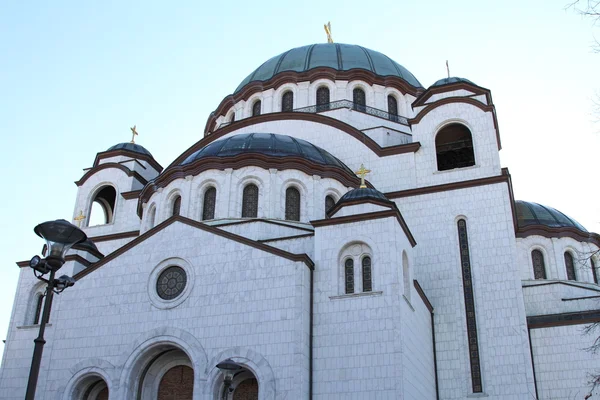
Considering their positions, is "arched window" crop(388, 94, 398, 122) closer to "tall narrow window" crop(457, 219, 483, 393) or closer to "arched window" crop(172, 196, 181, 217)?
"tall narrow window" crop(457, 219, 483, 393)

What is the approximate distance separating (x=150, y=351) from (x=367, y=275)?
6.05m

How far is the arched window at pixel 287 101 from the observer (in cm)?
2917

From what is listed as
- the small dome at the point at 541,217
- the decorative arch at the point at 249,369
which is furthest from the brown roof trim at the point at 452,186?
the decorative arch at the point at 249,369

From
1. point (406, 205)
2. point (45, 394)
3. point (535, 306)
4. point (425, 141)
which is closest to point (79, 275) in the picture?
point (45, 394)

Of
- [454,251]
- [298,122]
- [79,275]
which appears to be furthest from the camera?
[298,122]

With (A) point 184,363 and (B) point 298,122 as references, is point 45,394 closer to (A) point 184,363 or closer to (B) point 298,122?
(A) point 184,363

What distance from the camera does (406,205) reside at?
2167 cm

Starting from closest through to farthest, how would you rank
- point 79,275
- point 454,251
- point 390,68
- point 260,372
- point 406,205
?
point 260,372, point 79,275, point 454,251, point 406,205, point 390,68

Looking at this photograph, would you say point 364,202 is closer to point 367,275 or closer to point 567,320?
point 367,275

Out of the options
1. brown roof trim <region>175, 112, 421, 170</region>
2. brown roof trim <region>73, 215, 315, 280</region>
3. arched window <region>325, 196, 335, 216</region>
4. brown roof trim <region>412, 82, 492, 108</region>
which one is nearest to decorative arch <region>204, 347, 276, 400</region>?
brown roof trim <region>73, 215, 315, 280</region>

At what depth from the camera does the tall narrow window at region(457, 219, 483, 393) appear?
18.4 m

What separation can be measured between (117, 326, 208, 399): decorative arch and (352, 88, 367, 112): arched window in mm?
15250

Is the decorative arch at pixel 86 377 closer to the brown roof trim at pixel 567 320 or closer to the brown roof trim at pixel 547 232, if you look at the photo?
the brown roof trim at pixel 567 320

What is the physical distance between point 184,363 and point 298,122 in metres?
12.1
